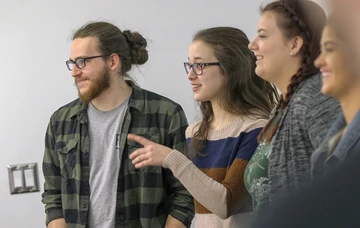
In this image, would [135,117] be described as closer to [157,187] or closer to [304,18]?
[157,187]

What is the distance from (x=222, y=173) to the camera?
1296mm

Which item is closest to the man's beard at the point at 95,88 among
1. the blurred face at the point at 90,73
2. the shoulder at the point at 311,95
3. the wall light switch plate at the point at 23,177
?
the blurred face at the point at 90,73

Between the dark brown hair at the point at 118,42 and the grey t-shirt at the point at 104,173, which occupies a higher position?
the dark brown hair at the point at 118,42

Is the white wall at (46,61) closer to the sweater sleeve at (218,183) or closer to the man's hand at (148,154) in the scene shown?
the sweater sleeve at (218,183)

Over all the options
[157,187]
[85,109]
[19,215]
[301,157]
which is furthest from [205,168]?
[19,215]

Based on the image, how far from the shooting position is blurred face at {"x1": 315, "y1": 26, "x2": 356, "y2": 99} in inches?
11.9

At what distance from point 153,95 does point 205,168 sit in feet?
1.41

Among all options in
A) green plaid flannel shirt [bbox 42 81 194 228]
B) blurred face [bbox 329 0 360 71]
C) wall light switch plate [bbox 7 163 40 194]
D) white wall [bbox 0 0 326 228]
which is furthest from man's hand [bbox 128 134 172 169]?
wall light switch plate [bbox 7 163 40 194]

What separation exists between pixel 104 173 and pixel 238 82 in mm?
465

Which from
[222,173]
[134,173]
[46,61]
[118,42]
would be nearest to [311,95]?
[222,173]

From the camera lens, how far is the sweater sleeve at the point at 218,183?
1.18 m

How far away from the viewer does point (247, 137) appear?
50.7 inches

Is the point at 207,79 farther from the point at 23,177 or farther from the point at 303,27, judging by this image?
the point at 23,177

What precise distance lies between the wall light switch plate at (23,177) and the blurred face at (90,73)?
70 centimetres
